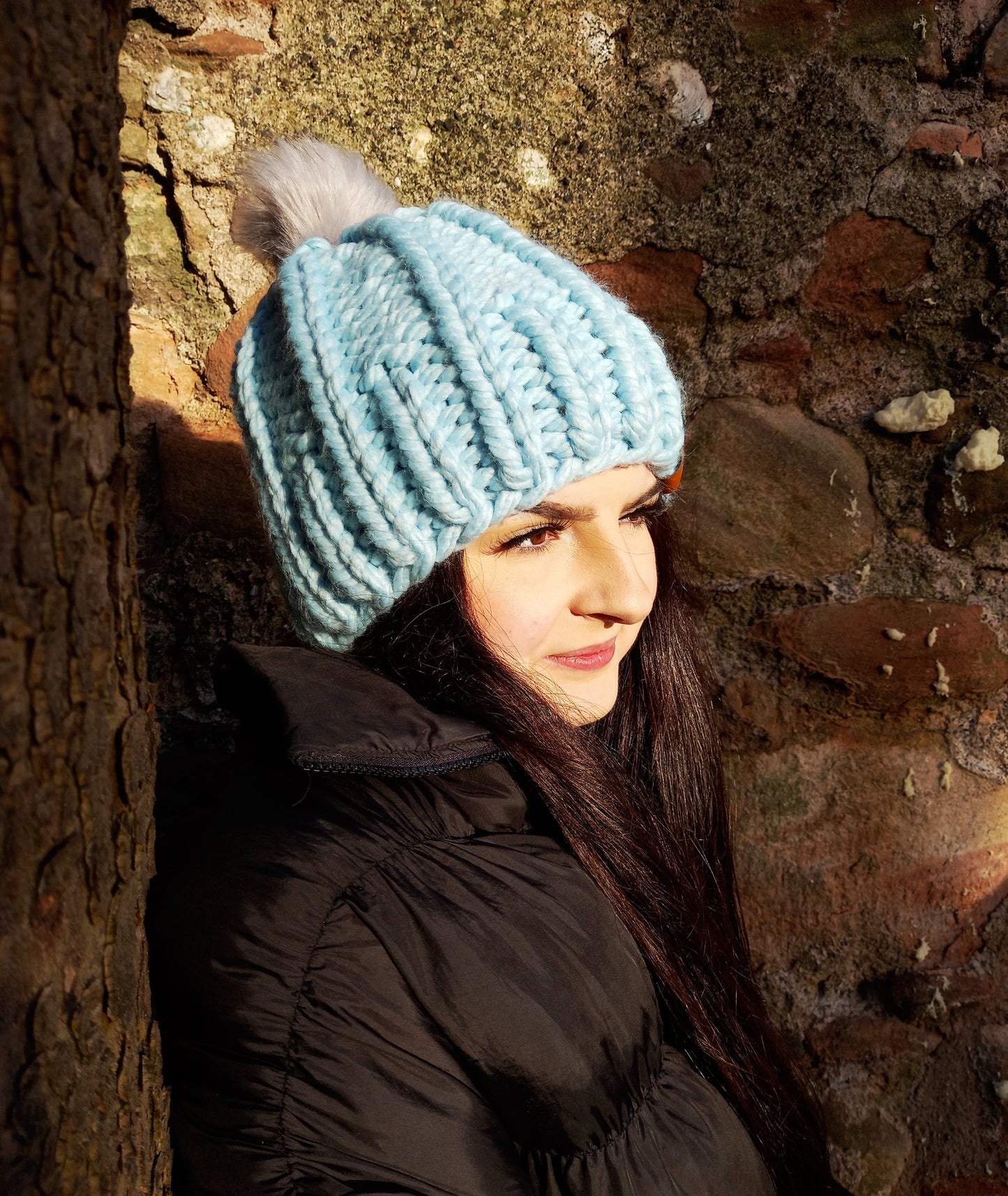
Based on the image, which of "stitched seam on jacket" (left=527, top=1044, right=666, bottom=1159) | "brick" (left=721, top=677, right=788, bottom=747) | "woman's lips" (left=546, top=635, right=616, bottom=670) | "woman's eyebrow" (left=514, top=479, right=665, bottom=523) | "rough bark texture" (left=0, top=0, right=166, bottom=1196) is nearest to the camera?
"rough bark texture" (left=0, top=0, right=166, bottom=1196)

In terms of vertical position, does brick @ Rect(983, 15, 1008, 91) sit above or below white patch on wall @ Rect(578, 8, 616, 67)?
below

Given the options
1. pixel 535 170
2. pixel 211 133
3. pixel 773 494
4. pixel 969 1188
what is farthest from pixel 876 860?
pixel 211 133

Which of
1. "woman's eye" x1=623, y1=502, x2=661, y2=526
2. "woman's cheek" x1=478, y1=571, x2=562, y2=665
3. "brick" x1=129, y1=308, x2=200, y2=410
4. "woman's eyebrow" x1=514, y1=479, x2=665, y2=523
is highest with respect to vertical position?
"brick" x1=129, y1=308, x2=200, y2=410

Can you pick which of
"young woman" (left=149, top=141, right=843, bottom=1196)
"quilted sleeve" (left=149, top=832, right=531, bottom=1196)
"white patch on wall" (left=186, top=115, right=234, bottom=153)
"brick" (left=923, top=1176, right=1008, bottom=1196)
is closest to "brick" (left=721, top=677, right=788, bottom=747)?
"young woman" (left=149, top=141, right=843, bottom=1196)

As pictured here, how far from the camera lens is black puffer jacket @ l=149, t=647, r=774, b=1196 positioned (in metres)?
0.89

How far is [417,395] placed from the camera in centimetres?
110

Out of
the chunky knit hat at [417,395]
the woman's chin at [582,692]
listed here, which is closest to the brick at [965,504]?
the chunky knit hat at [417,395]

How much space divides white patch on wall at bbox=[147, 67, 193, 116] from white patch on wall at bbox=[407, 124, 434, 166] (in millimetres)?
340

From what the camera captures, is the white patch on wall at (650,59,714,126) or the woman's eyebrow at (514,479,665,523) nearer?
the woman's eyebrow at (514,479,665,523)

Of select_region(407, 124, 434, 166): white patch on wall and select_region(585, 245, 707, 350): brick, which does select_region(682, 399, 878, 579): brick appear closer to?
select_region(585, 245, 707, 350): brick

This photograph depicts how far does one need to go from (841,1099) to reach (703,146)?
1608mm

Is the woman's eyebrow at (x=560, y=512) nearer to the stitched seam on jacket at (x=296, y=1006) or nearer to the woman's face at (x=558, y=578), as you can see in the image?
the woman's face at (x=558, y=578)

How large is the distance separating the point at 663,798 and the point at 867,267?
93 cm

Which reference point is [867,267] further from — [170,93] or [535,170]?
[170,93]
